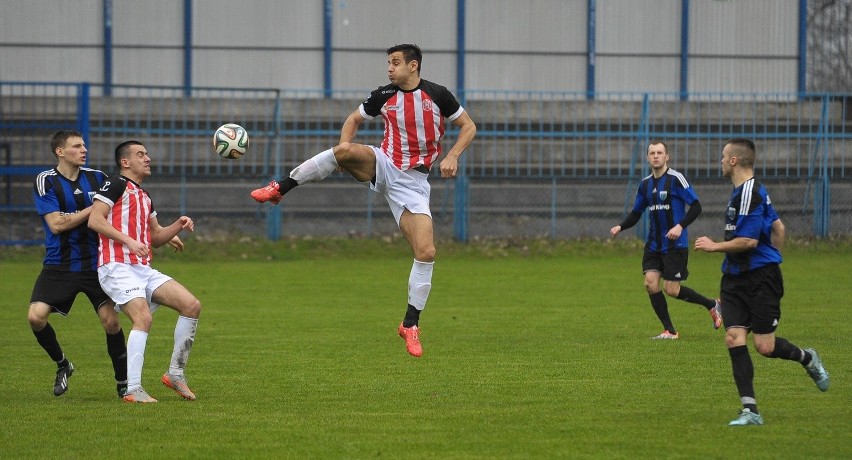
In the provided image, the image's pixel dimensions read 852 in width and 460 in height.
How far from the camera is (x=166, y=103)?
24.3 metres

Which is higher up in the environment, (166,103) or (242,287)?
(166,103)

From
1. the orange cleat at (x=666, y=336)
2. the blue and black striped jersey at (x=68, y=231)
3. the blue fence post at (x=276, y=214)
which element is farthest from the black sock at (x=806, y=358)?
the blue fence post at (x=276, y=214)

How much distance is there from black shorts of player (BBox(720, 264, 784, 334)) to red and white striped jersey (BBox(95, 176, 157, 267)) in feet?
13.2

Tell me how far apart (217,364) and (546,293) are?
737cm

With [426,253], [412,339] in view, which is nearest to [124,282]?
[412,339]

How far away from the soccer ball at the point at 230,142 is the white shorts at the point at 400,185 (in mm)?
1087

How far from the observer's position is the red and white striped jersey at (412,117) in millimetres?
9656

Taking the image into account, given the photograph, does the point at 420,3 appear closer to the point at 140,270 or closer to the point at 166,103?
the point at 166,103

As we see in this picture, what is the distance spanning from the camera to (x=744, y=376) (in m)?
7.60

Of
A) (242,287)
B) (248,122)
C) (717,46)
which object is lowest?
(242,287)

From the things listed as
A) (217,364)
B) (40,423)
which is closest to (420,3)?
(217,364)

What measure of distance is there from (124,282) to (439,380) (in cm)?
259

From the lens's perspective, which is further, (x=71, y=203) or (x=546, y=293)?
(x=546, y=293)

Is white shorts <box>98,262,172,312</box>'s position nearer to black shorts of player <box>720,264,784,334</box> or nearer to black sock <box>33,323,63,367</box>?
black sock <box>33,323,63,367</box>
